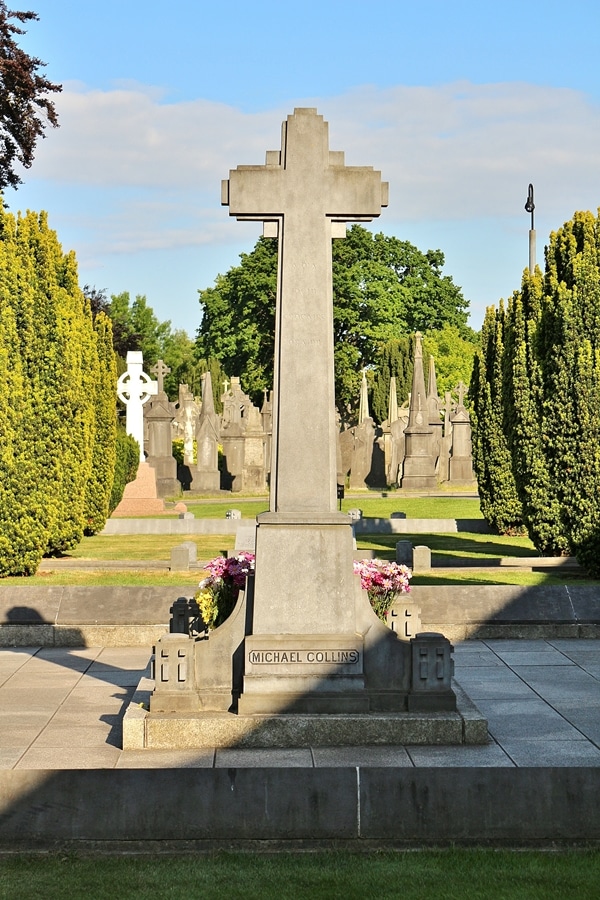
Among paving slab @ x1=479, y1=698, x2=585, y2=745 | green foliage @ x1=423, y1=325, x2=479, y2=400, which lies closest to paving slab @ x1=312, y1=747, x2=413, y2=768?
paving slab @ x1=479, y1=698, x2=585, y2=745

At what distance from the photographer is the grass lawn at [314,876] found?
6.14 m

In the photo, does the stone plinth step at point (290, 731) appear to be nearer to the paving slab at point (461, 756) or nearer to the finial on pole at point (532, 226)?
the paving slab at point (461, 756)

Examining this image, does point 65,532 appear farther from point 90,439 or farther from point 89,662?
point 89,662

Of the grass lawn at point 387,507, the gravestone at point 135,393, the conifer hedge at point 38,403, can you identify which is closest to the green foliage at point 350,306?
the grass lawn at point 387,507

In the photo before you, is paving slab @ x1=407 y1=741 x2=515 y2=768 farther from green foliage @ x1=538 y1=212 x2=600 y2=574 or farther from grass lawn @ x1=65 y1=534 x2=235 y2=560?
grass lawn @ x1=65 y1=534 x2=235 y2=560

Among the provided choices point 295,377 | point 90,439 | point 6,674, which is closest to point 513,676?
point 295,377

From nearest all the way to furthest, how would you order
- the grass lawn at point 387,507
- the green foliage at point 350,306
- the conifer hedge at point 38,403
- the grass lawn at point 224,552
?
the conifer hedge at point 38,403 < the grass lawn at point 224,552 < the grass lawn at point 387,507 < the green foliage at point 350,306

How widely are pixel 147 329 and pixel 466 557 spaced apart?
267 feet

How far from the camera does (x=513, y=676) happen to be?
1141cm

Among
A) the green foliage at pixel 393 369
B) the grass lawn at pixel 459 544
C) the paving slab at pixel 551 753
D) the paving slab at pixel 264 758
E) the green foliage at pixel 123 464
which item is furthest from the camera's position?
the green foliage at pixel 393 369

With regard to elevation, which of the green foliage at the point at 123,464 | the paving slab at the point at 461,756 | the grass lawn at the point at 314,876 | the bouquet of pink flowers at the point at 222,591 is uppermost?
the green foliage at the point at 123,464

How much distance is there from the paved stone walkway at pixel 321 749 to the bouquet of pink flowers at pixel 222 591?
3.65ft

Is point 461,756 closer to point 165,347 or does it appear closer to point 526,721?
point 526,721

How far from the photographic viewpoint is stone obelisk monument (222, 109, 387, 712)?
8766 mm
